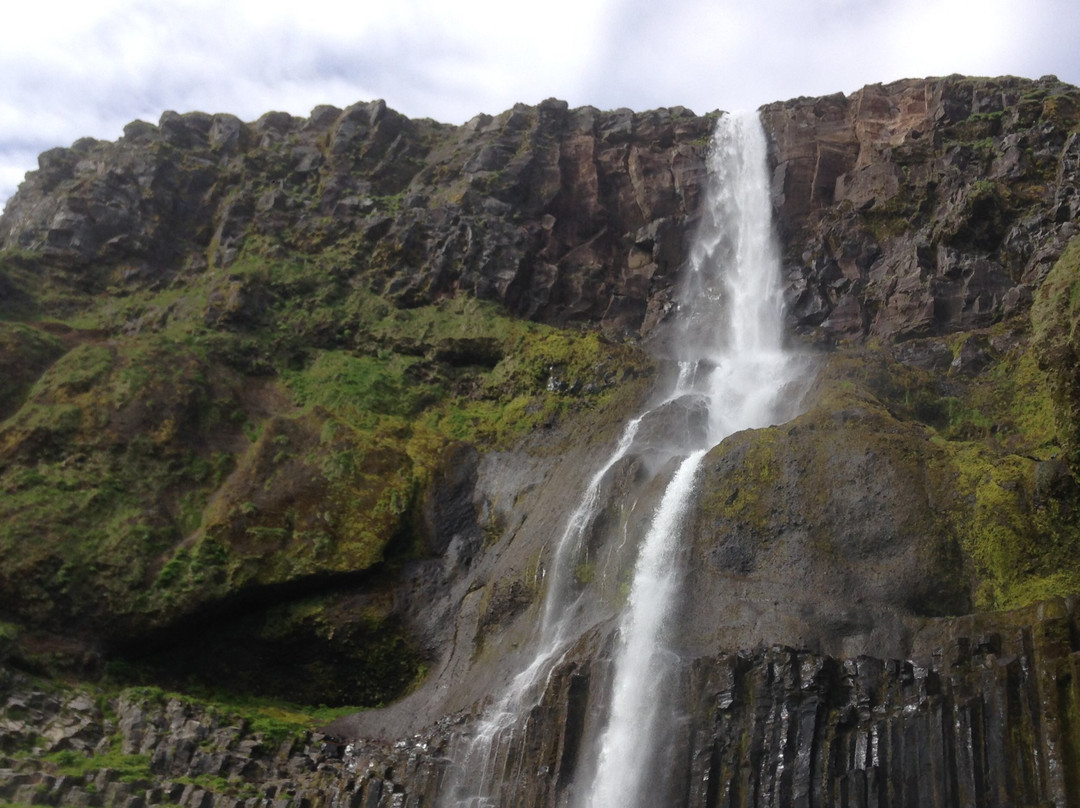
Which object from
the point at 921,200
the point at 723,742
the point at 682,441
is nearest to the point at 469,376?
the point at 682,441

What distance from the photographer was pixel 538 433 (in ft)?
113

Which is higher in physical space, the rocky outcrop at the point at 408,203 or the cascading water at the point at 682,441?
the rocky outcrop at the point at 408,203

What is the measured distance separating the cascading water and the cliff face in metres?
0.60

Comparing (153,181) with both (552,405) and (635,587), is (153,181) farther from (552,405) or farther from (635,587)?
(635,587)

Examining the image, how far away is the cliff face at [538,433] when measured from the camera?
704 inches

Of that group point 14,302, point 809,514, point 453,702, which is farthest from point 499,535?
point 14,302

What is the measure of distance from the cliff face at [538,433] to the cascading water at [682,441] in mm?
596

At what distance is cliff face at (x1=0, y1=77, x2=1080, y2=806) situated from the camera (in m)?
17.9

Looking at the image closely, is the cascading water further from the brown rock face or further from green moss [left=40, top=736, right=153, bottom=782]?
green moss [left=40, top=736, right=153, bottom=782]

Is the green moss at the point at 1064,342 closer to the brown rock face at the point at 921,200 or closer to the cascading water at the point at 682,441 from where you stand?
the cascading water at the point at 682,441

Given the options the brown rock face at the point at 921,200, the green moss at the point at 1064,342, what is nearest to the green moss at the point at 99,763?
the green moss at the point at 1064,342

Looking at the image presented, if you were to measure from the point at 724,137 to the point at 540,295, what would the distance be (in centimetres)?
1336

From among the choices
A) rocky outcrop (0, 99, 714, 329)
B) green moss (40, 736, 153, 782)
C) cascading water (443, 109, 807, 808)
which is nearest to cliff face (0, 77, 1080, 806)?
rocky outcrop (0, 99, 714, 329)

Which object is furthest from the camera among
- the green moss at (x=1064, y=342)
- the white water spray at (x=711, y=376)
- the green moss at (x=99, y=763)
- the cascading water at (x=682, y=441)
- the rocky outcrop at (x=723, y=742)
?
the green moss at (x=99, y=763)
